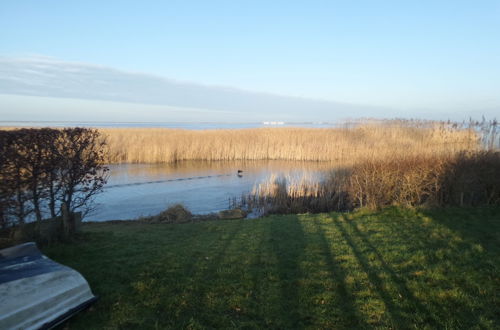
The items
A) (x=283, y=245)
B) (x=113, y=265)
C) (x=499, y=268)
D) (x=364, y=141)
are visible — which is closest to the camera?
(x=499, y=268)

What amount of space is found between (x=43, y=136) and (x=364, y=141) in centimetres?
2237

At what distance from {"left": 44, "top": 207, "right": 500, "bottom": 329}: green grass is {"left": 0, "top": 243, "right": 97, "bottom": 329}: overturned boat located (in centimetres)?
23

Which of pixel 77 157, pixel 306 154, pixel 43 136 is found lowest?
pixel 306 154

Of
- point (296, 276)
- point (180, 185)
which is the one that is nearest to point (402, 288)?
point (296, 276)

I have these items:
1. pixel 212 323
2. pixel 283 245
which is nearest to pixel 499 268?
pixel 283 245

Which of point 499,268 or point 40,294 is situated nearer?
point 40,294

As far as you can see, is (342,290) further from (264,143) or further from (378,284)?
(264,143)

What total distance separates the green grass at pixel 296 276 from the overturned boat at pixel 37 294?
234mm

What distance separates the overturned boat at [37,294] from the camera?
334 cm

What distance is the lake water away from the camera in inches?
522

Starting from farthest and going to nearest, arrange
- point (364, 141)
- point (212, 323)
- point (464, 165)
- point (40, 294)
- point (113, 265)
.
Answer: point (364, 141) < point (464, 165) < point (113, 265) < point (212, 323) < point (40, 294)

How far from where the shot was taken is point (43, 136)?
6.07 metres

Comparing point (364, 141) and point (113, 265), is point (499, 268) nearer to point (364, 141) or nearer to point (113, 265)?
point (113, 265)

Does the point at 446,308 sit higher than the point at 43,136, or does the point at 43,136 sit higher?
the point at 43,136
